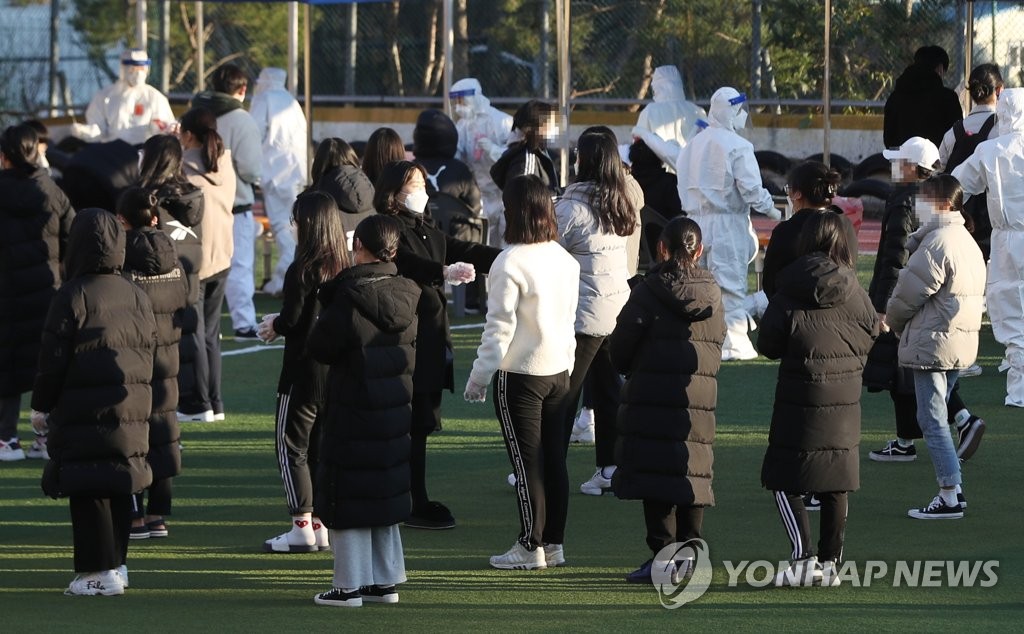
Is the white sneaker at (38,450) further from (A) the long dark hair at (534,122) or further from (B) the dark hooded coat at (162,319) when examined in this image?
(A) the long dark hair at (534,122)

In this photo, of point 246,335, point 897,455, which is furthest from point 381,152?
point 246,335

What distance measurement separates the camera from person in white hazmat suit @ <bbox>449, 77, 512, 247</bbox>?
15188 mm

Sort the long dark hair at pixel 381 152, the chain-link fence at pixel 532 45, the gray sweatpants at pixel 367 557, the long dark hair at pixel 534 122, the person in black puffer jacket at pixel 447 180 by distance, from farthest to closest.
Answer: the chain-link fence at pixel 532 45 → the person in black puffer jacket at pixel 447 180 → the long dark hair at pixel 534 122 → the long dark hair at pixel 381 152 → the gray sweatpants at pixel 367 557

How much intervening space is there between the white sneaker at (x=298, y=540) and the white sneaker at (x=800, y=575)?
6.56 ft

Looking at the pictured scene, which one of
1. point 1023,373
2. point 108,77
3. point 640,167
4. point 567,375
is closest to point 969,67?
point 640,167

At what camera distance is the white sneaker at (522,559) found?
691 centimetres

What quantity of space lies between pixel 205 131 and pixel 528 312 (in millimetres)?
3865

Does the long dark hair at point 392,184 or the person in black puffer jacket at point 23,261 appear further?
the person in black puffer jacket at point 23,261

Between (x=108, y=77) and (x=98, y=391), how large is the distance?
19949mm

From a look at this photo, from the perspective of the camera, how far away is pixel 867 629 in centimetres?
601

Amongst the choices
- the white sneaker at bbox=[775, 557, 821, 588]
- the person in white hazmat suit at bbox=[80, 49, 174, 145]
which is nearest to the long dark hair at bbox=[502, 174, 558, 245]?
the white sneaker at bbox=[775, 557, 821, 588]

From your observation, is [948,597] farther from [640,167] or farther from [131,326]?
[640,167]

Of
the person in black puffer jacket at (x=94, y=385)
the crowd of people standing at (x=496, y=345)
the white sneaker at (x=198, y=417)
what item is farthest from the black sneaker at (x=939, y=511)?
the white sneaker at (x=198, y=417)

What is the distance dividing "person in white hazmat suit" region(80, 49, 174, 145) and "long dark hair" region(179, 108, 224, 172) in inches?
228
